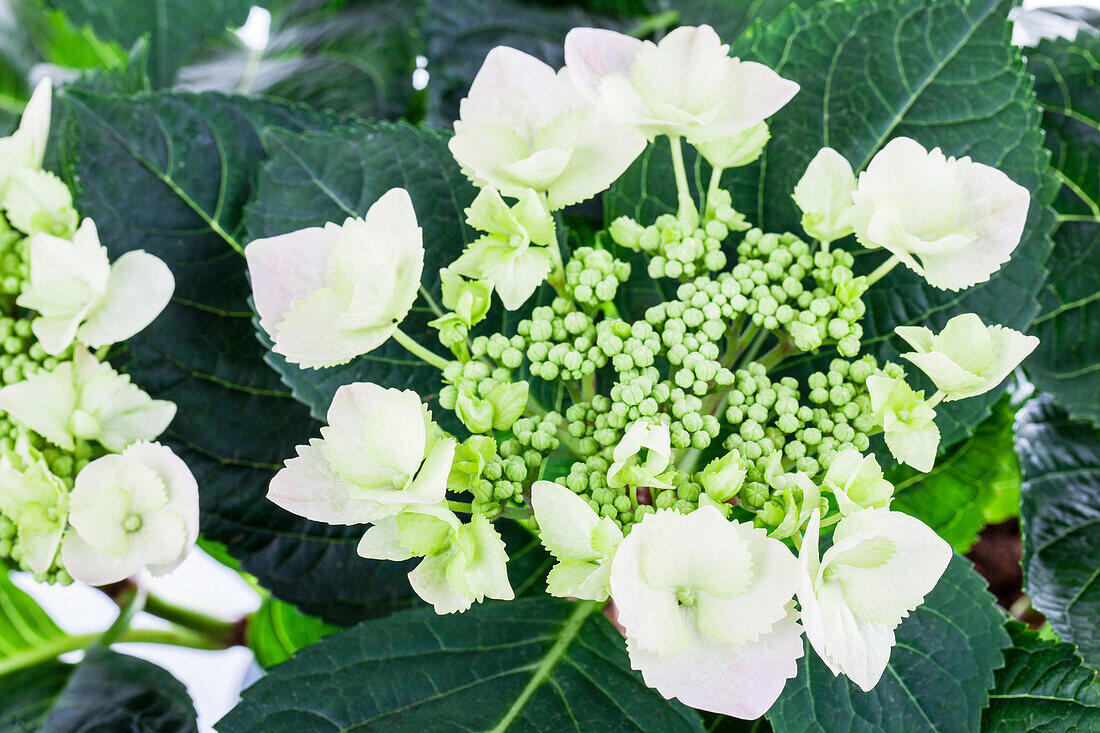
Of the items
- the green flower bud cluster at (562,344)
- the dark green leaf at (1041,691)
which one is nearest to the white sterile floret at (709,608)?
the green flower bud cluster at (562,344)

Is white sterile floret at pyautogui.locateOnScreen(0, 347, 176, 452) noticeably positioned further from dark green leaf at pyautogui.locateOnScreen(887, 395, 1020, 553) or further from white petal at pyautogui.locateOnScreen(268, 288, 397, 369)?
dark green leaf at pyautogui.locateOnScreen(887, 395, 1020, 553)

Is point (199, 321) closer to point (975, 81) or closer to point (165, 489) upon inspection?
point (165, 489)

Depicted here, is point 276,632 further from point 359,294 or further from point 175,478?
point 359,294

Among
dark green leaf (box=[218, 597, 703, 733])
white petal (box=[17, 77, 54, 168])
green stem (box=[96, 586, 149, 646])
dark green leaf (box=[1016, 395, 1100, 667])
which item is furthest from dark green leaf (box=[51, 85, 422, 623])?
dark green leaf (box=[1016, 395, 1100, 667])

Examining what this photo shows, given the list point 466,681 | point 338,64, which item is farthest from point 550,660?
point 338,64

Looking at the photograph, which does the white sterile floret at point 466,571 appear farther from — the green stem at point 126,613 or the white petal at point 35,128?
the green stem at point 126,613
